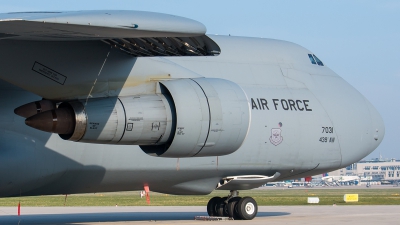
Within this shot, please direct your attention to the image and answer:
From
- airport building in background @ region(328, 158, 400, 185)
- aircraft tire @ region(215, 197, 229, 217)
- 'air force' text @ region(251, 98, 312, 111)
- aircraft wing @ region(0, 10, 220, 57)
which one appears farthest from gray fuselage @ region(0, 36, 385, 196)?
airport building in background @ region(328, 158, 400, 185)

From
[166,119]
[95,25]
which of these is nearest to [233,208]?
[166,119]

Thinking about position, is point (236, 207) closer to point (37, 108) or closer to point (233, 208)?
point (233, 208)

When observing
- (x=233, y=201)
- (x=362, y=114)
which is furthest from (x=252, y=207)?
(x=362, y=114)

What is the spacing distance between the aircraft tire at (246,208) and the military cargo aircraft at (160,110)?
27 millimetres

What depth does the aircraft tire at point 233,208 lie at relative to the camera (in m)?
18.7

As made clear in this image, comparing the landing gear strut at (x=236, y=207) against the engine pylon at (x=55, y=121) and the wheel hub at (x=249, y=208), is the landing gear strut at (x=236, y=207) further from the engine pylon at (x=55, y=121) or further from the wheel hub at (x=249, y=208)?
the engine pylon at (x=55, y=121)

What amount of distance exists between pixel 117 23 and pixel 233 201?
10.5m

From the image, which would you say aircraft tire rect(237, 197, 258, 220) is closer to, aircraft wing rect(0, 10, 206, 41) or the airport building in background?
aircraft wing rect(0, 10, 206, 41)

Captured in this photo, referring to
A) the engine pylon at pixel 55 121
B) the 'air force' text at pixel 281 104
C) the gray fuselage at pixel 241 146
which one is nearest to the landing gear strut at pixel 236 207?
the gray fuselage at pixel 241 146

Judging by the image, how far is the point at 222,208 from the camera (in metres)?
19.0

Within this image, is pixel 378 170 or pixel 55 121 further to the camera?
pixel 378 170

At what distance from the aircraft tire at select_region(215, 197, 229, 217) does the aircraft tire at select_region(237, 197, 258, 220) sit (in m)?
0.54

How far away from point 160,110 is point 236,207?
7.51 m

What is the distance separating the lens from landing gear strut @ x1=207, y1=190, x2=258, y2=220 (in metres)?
18.5
